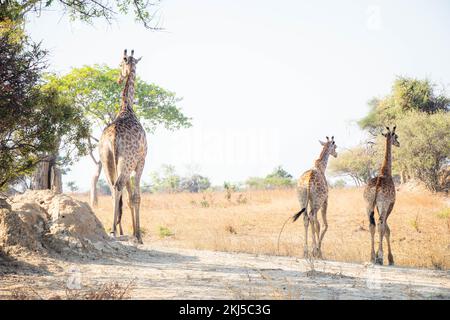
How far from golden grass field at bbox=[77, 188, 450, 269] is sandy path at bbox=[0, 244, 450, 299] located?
8.23ft

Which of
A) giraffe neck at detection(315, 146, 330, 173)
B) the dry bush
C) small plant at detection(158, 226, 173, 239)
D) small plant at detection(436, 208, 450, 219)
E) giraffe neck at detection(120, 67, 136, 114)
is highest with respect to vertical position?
giraffe neck at detection(120, 67, 136, 114)

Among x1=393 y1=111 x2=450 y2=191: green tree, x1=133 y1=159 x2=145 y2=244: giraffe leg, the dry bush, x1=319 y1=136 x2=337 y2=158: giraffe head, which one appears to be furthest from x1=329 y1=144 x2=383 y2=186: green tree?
the dry bush

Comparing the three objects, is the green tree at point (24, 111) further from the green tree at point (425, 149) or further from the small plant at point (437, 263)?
the green tree at point (425, 149)

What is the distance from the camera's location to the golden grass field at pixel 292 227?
13.2m

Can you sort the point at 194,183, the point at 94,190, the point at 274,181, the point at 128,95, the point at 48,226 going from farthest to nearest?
the point at 194,183 → the point at 274,181 → the point at 94,190 → the point at 128,95 → the point at 48,226

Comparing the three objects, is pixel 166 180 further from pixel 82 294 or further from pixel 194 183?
pixel 82 294

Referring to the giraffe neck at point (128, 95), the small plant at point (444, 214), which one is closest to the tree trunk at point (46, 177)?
the giraffe neck at point (128, 95)

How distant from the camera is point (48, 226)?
9.42 m

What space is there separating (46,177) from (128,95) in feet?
9.79

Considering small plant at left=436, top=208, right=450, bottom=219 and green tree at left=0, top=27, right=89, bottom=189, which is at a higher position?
green tree at left=0, top=27, right=89, bottom=189

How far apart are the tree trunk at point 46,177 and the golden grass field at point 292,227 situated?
2725 millimetres

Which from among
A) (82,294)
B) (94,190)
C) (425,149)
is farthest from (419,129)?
(82,294)

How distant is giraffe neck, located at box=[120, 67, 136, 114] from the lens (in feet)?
40.4

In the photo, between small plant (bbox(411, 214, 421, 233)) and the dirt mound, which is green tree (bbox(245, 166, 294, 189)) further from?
the dirt mound
